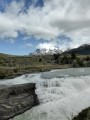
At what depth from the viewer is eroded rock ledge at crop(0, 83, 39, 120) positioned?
101ft

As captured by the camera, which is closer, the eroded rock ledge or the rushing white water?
the rushing white water

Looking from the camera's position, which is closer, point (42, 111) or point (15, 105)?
point (42, 111)

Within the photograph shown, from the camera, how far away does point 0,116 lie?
30.2 metres

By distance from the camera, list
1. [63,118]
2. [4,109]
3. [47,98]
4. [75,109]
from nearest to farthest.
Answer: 1. [63,118]
2. [75,109]
3. [4,109]
4. [47,98]

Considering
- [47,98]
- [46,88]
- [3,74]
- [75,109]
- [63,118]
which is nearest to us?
[63,118]

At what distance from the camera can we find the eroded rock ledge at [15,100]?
30.9 meters

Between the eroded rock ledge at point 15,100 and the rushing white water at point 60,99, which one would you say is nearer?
the rushing white water at point 60,99

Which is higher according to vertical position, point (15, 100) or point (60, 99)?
point (15, 100)

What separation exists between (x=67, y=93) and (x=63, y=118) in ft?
40.5

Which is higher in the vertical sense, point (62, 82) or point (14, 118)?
point (62, 82)

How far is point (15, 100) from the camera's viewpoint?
32906 mm

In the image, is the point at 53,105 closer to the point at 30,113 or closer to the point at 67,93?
the point at 30,113

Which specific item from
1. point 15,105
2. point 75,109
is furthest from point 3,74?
point 75,109

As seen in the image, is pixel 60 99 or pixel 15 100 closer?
pixel 15 100
